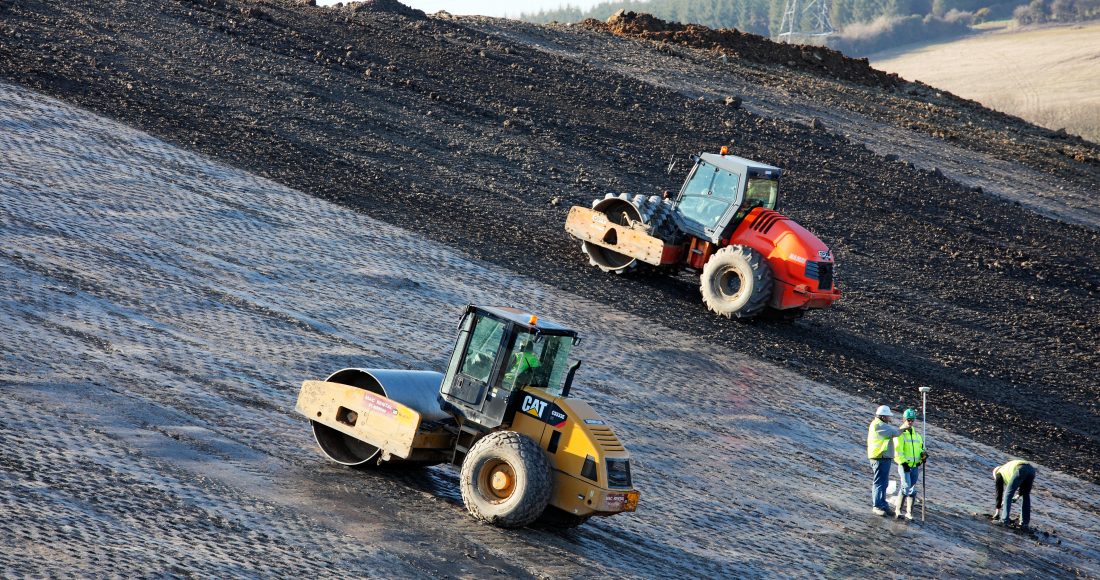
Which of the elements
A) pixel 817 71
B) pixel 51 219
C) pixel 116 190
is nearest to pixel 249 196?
pixel 116 190

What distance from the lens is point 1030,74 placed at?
61.0m

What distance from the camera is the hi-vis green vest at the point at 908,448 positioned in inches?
405

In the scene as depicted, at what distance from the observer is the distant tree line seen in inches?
3875

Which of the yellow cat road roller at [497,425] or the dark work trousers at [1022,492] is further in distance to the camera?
the dark work trousers at [1022,492]

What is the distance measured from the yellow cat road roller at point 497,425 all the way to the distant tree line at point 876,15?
85.8m

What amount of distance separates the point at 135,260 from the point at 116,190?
8.83ft

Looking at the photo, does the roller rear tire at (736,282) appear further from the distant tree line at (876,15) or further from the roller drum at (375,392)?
the distant tree line at (876,15)

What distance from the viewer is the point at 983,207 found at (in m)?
23.2

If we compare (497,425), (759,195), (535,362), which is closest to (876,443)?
(535,362)

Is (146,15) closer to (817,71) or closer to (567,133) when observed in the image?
(567,133)

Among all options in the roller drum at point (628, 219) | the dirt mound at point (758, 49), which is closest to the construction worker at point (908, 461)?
the roller drum at point (628, 219)

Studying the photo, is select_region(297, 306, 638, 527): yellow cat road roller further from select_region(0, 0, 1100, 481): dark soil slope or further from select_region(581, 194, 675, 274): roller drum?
select_region(581, 194, 675, 274): roller drum

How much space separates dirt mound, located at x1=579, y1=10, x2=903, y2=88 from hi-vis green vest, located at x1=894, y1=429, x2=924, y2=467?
24.5 metres

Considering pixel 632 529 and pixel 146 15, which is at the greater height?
pixel 146 15
